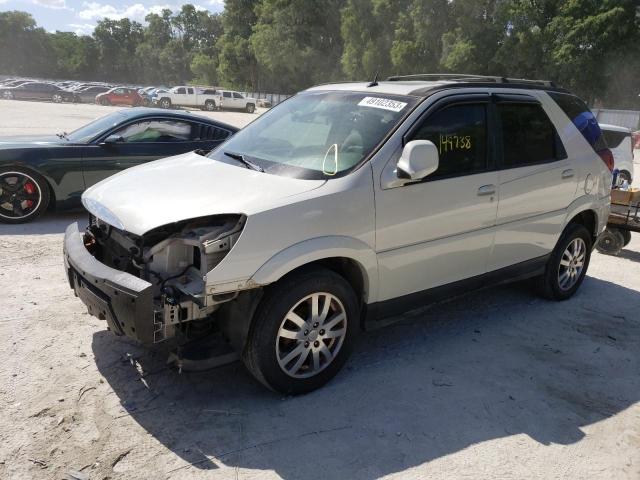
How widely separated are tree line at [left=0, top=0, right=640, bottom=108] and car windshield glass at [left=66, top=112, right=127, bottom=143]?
1488 inches

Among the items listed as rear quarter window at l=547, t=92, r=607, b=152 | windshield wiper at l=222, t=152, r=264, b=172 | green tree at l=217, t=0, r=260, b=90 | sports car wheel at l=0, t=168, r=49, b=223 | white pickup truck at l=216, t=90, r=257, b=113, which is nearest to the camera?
windshield wiper at l=222, t=152, r=264, b=172

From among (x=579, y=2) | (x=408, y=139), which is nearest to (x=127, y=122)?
(x=408, y=139)

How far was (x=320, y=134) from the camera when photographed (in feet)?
12.7

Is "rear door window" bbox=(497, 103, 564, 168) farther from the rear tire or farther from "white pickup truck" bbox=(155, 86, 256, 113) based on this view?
"white pickup truck" bbox=(155, 86, 256, 113)

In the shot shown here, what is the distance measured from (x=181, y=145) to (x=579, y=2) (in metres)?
39.3

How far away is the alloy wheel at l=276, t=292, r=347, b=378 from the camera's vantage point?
332cm

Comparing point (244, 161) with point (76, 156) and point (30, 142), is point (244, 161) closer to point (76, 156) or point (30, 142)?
point (76, 156)

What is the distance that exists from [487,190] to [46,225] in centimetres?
561

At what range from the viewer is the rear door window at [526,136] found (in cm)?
434

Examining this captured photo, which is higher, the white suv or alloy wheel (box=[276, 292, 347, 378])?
the white suv

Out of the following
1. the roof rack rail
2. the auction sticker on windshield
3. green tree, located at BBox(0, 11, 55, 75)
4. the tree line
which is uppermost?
green tree, located at BBox(0, 11, 55, 75)

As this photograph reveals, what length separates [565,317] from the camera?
5.01m

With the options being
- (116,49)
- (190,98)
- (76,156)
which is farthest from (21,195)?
(116,49)

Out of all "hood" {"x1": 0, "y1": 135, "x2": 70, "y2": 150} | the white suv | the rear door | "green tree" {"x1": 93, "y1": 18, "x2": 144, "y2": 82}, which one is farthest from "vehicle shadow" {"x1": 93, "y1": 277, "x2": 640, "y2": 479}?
"green tree" {"x1": 93, "y1": 18, "x2": 144, "y2": 82}
